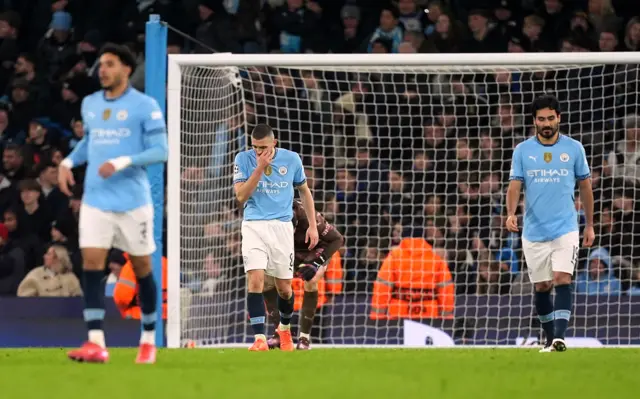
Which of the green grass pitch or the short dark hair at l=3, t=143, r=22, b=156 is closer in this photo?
the green grass pitch

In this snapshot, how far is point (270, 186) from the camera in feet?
34.4

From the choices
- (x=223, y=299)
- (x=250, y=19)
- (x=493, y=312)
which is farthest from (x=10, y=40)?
(x=493, y=312)

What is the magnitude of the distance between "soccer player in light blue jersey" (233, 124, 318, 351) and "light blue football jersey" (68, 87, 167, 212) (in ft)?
7.76

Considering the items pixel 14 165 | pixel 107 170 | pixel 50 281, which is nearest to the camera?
pixel 107 170

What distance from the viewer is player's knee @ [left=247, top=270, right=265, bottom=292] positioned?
10.5 m

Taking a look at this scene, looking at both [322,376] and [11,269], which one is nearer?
[322,376]

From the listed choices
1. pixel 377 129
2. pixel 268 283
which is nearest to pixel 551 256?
pixel 268 283

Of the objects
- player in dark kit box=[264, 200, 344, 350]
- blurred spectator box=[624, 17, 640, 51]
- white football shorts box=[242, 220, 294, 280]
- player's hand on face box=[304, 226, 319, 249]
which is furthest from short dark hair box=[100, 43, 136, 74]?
blurred spectator box=[624, 17, 640, 51]

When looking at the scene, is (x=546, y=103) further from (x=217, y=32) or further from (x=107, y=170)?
(x=217, y=32)

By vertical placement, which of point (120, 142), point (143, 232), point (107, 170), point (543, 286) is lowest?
point (543, 286)

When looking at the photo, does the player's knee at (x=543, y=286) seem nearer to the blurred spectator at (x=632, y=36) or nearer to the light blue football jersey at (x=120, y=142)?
the light blue football jersey at (x=120, y=142)

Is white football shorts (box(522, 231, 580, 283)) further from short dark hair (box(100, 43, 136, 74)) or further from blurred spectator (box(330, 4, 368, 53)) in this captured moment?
blurred spectator (box(330, 4, 368, 53))

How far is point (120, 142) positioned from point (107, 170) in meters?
0.45

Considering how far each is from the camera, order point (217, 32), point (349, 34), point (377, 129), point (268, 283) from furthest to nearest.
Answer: point (217, 32) → point (349, 34) → point (377, 129) → point (268, 283)
